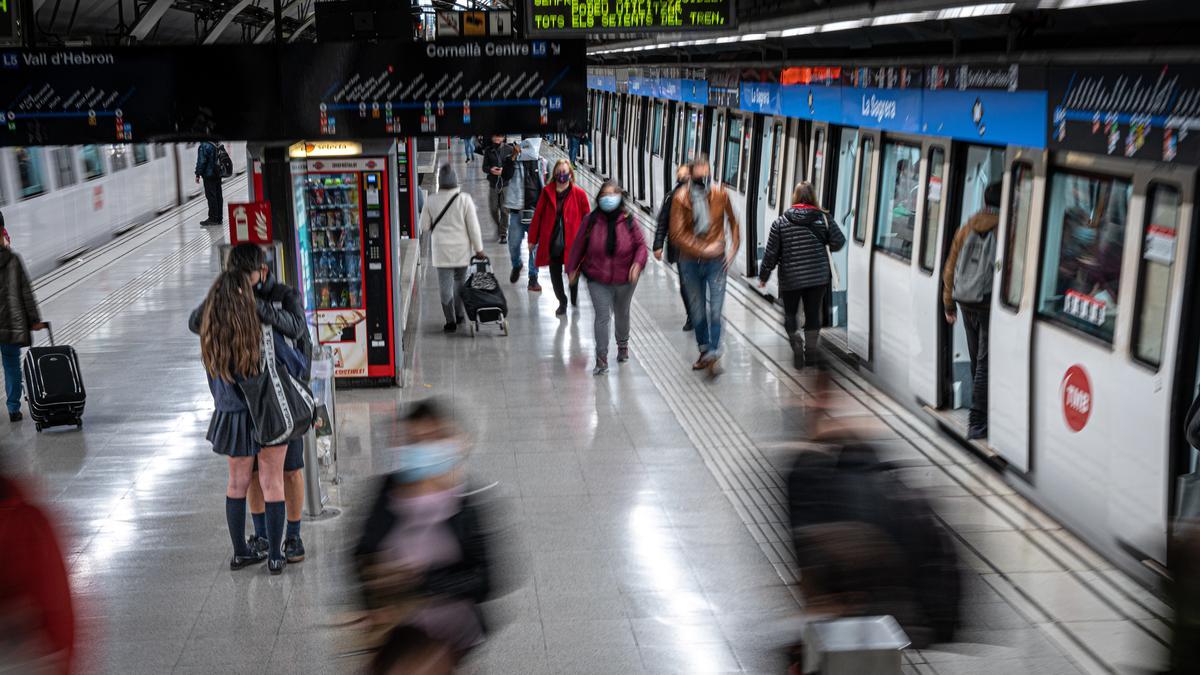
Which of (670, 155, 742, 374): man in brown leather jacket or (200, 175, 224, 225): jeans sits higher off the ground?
(670, 155, 742, 374): man in brown leather jacket

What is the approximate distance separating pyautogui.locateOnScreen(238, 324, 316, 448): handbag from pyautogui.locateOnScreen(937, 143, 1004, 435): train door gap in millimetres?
4375

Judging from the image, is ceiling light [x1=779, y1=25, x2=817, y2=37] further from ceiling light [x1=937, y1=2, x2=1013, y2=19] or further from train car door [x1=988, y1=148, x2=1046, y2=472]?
ceiling light [x1=937, y1=2, x2=1013, y2=19]

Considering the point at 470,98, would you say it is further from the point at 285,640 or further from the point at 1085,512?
the point at 1085,512

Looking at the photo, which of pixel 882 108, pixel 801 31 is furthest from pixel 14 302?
pixel 882 108

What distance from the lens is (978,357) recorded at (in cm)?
846

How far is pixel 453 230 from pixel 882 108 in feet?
15.5

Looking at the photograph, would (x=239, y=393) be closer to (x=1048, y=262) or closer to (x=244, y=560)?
(x=244, y=560)

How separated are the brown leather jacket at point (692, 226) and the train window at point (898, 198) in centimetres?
115

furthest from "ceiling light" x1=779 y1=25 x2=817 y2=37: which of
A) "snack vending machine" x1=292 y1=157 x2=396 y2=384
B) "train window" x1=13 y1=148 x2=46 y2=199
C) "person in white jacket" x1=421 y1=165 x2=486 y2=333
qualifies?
"train window" x1=13 y1=148 x2=46 y2=199

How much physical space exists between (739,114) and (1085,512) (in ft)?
33.5

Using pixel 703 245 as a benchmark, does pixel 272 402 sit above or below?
below

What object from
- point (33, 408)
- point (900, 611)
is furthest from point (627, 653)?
point (33, 408)

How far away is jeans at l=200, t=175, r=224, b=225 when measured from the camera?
2234cm

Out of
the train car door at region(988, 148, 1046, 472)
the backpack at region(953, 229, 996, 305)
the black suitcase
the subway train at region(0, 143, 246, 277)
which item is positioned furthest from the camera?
the subway train at region(0, 143, 246, 277)
